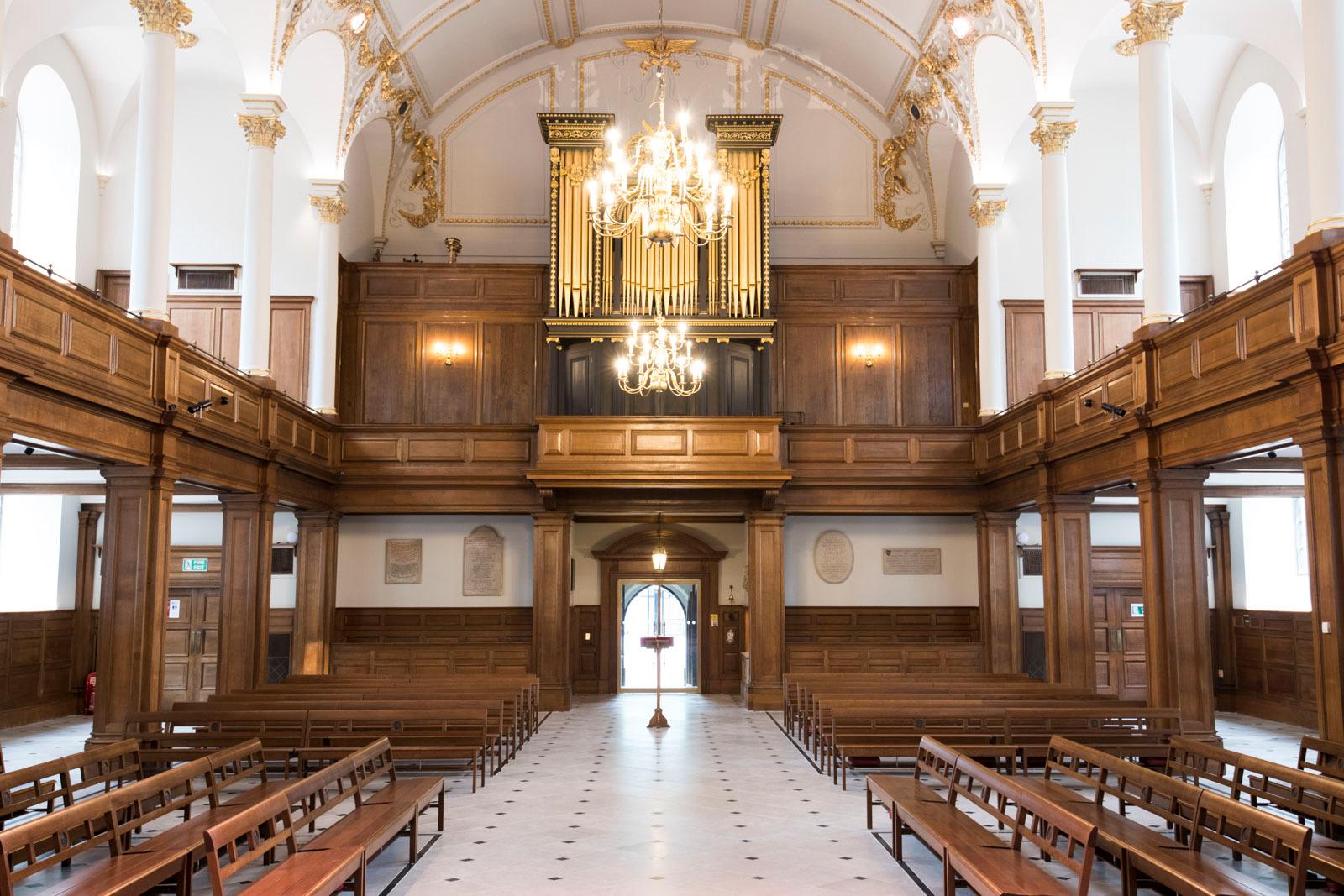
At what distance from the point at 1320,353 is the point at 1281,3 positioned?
869 cm

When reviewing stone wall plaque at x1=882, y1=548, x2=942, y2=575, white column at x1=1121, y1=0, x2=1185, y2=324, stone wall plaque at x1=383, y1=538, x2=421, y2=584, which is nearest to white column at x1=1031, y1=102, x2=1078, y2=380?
white column at x1=1121, y1=0, x2=1185, y2=324

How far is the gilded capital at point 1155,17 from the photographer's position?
1137cm

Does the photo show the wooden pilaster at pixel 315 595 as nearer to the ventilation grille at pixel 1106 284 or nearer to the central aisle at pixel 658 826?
the central aisle at pixel 658 826

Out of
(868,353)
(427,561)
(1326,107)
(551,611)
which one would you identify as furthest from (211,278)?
(1326,107)

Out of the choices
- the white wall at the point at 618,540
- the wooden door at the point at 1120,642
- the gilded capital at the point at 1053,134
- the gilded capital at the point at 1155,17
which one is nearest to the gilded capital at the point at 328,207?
the white wall at the point at 618,540

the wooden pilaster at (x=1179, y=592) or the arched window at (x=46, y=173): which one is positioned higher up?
the arched window at (x=46, y=173)

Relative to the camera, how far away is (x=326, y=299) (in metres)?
17.2

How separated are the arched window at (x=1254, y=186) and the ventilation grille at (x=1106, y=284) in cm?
149

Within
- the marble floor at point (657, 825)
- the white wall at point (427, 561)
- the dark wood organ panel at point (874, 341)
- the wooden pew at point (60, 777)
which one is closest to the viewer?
the wooden pew at point (60, 777)

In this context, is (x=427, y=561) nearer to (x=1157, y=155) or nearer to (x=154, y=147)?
(x=154, y=147)

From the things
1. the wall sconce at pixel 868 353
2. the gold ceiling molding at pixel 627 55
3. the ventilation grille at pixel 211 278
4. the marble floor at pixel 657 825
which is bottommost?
the marble floor at pixel 657 825

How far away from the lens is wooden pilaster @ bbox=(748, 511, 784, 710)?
16.6m

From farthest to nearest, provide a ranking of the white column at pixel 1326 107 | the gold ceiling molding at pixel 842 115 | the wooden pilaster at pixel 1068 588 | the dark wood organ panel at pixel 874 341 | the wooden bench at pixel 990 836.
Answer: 1. the gold ceiling molding at pixel 842 115
2. the dark wood organ panel at pixel 874 341
3. the wooden pilaster at pixel 1068 588
4. the white column at pixel 1326 107
5. the wooden bench at pixel 990 836

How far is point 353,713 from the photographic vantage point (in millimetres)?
10320
